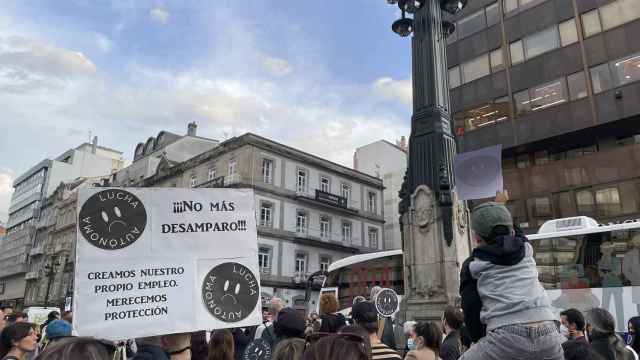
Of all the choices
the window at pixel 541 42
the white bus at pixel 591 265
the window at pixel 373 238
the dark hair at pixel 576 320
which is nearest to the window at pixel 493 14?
the window at pixel 541 42

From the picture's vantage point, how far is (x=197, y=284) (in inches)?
172

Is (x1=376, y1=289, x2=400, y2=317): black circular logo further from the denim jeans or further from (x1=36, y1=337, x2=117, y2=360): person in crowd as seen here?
(x1=36, y1=337, x2=117, y2=360): person in crowd

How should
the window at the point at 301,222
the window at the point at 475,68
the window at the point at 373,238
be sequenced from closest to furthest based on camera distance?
the window at the point at 475,68, the window at the point at 301,222, the window at the point at 373,238

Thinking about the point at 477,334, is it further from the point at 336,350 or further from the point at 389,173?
the point at 389,173

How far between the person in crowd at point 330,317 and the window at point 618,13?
21.8m

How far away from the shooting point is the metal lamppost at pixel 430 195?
10359mm

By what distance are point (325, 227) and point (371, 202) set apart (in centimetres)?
706

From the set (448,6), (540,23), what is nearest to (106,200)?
(448,6)

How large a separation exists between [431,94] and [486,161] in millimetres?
4196

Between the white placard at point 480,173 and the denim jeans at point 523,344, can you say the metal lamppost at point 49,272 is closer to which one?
the white placard at point 480,173

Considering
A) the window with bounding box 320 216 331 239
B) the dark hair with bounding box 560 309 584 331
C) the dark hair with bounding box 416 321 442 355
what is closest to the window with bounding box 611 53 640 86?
the dark hair with bounding box 560 309 584 331

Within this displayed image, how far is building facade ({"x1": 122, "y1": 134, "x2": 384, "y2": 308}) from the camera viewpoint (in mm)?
34844

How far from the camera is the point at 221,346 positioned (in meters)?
3.76

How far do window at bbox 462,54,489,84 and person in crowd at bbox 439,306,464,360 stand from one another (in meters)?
22.9
